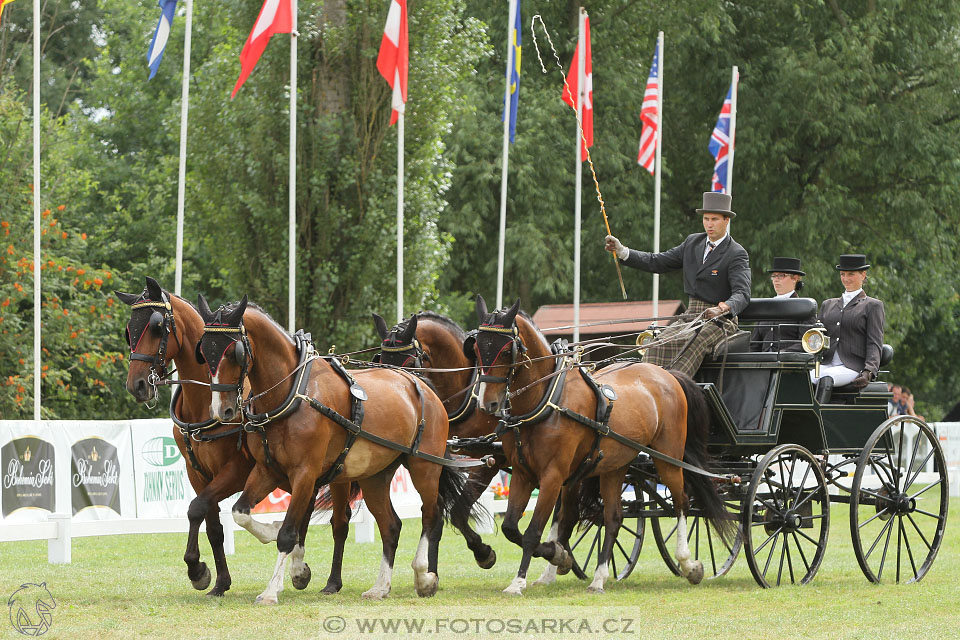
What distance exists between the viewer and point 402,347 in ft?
32.8

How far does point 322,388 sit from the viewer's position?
8.81 m

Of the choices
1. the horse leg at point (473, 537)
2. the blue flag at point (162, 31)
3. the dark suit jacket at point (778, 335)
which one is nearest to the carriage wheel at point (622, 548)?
the horse leg at point (473, 537)

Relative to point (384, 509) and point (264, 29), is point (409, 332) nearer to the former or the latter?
point (384, 509)

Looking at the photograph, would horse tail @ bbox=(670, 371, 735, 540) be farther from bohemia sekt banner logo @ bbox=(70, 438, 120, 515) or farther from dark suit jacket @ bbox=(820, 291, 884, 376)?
bohemia sekt banner logo @ bbox=(70, 438, 120, 515)

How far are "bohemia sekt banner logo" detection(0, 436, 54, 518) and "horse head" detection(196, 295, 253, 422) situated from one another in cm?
436

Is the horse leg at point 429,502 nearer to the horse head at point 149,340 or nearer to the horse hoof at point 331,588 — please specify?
the horse hoof at point 331,588

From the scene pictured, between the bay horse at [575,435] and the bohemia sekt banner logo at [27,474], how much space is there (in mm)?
4851

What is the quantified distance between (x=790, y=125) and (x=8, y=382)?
17.9 m

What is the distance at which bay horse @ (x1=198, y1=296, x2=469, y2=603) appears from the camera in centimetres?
830

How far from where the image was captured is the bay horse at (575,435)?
355 inches

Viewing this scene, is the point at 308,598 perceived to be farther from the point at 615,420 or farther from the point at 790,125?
the point at 790,125

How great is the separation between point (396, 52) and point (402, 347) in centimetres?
839

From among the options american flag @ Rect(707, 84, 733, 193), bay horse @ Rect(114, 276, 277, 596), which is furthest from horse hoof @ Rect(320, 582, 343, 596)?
american flag @ Rect(707, 84, 733, 193)

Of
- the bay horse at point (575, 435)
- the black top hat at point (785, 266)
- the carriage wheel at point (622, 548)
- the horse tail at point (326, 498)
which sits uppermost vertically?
the black top hat at point (785, 266)
